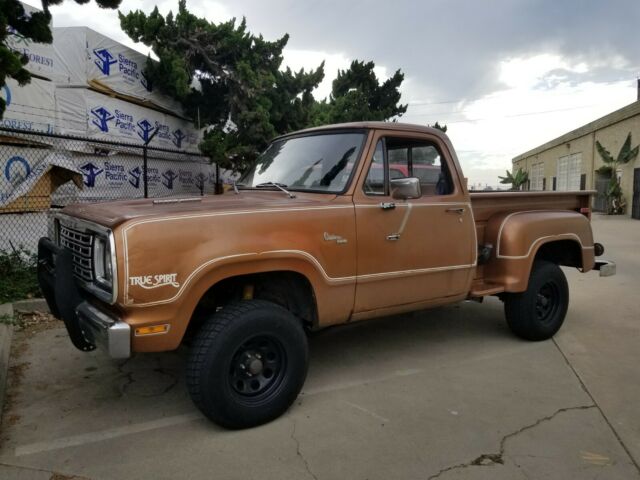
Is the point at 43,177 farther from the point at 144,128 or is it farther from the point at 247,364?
the point at 247,364

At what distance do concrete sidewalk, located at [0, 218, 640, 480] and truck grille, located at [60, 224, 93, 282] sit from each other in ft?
3.20

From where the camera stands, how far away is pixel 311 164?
158 inches

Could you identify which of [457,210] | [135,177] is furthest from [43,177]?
[457,210]

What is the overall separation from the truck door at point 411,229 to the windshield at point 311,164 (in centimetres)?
17

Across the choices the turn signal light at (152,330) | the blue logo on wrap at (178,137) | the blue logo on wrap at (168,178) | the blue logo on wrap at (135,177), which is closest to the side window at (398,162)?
the turn signal light at (152,330)

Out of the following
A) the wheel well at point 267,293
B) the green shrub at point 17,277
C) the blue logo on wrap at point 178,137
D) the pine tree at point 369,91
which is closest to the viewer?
the wheel well at point 267,293

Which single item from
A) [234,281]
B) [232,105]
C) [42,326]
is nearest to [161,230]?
[234,281]

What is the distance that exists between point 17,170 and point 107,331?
6.79 m

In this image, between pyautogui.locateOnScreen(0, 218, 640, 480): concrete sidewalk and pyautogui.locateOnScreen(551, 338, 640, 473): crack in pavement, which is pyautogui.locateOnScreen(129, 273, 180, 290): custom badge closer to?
pyautogui.locateOnScreen(0, 218, 640, 480): concrete sidewalk

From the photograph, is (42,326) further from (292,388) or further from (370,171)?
(370,171)

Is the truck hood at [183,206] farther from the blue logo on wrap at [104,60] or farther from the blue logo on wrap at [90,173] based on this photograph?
the blue logo on wrap at [104,60]

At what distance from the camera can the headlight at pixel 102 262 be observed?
291 centimetres

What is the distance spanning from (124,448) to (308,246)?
5.35ft

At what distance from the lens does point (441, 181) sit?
438 cm
